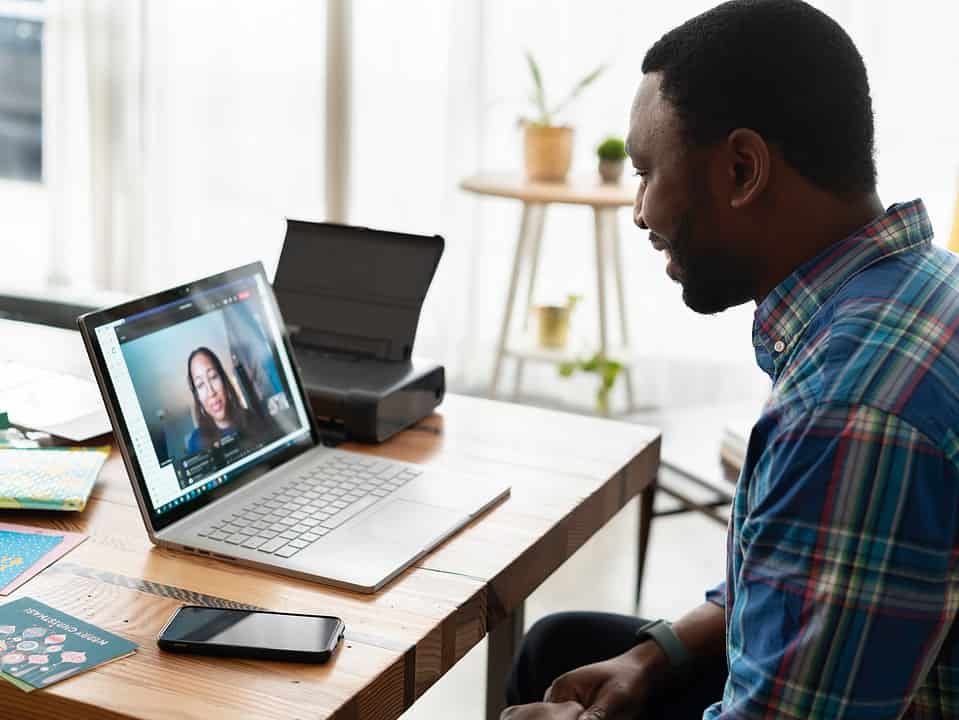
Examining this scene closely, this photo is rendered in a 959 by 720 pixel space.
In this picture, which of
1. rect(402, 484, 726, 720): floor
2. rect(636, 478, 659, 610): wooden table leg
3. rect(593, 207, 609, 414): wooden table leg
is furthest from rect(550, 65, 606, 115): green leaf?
rect(636, 478, 659, 610): wooden table leg

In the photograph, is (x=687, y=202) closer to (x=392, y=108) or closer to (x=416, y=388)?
(x=416, y=388)

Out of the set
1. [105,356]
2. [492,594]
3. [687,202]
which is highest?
[687,202]

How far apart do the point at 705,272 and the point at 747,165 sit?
12cm

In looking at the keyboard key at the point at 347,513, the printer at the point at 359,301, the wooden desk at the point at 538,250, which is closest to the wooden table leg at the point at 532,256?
the wooden desk at the point at 538,250

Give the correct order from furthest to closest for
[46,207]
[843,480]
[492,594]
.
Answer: [46,207]
[492,594]
[843,480]

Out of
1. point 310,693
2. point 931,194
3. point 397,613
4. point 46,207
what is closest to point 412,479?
point 397,613

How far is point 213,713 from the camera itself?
955 mm

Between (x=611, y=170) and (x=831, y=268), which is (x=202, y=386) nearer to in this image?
(x=831, y=268)

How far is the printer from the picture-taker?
1677 mm

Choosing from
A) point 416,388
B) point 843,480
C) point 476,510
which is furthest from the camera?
point 416,388

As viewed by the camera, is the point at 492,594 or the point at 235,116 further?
the point at 235,116

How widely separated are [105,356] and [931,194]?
9.35ft

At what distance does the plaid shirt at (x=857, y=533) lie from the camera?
89 centimetres

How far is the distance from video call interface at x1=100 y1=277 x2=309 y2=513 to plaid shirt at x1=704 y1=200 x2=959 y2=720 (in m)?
0.63
